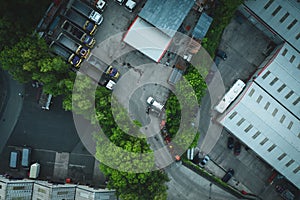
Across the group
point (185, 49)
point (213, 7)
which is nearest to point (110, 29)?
point (185, 49)

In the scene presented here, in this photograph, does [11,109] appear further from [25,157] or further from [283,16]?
[283,16]

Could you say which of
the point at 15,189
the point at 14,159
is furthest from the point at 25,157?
the point at 15,189

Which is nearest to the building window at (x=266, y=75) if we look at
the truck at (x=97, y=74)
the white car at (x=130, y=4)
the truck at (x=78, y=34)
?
the white car at (x=130, y=4)

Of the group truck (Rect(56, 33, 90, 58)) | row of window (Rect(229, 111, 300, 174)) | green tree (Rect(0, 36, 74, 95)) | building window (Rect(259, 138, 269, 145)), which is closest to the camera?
green tree (Rect(0, 36, 74, 95))

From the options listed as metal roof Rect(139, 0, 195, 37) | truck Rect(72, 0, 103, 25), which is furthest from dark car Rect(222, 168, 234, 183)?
truck Rect(72, 0, 103, 25)

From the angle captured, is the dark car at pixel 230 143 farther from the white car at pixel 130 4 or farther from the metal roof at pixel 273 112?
the white car at pixel 130 4

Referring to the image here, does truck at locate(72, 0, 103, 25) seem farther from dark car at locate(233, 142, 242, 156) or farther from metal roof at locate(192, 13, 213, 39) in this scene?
dark car at locate(233, 142, 242, 156)
